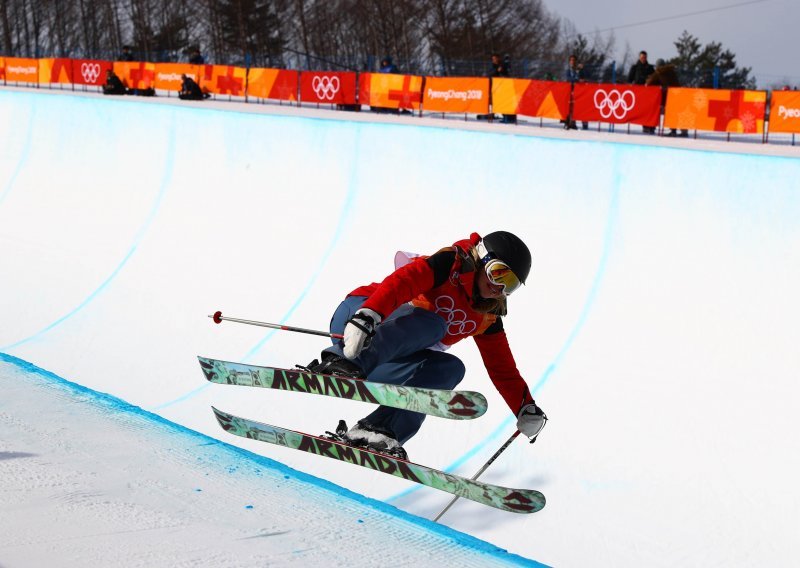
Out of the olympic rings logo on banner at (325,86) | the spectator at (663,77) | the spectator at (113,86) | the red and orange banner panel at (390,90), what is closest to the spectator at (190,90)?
the spectator at (113,86)

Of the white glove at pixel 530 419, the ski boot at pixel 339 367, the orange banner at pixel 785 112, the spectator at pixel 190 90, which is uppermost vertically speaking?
the spectator at pixel 190 90

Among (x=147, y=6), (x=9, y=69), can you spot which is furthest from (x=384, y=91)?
(x=147, y=6)

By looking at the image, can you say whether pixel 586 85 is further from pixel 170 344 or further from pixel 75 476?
pixel 75 476

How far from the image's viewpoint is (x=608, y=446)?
5.08 metres

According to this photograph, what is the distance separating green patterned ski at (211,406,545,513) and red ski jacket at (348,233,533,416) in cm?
51

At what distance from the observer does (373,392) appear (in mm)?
4023

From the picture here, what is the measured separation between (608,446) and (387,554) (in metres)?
1.67

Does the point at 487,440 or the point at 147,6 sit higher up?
the point at 147,6

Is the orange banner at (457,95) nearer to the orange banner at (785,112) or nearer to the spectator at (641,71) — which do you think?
the spectator at (641,71)

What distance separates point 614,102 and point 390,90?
551 cm

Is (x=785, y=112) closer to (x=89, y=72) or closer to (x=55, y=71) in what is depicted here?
A: (x=89, y=72)

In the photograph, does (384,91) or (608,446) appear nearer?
(608,446)

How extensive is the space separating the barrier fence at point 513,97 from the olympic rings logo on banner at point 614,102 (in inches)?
0.6

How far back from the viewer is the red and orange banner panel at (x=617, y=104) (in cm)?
1452
